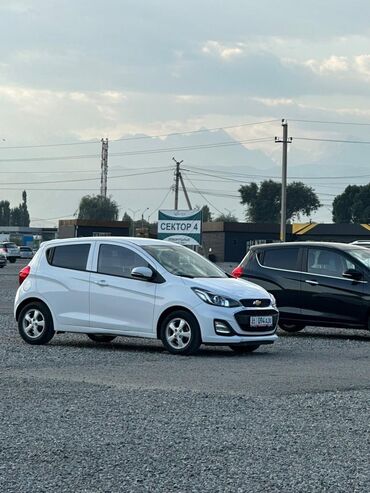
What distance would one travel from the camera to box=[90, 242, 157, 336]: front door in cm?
1648

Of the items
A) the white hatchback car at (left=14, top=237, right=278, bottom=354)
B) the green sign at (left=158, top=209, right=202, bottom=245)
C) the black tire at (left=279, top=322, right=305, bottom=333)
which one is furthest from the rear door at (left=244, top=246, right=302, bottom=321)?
the green sign at (left=158, top=209, right=202, bottom=245)

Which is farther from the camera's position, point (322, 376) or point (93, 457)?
point (322, 376)

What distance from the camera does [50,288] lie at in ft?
56.9

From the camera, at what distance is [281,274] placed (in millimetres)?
20203

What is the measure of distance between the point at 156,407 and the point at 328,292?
9453mm

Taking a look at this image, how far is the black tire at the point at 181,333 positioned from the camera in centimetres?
1595

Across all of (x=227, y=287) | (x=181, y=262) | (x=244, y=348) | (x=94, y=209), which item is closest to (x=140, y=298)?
(x=181, y=262)

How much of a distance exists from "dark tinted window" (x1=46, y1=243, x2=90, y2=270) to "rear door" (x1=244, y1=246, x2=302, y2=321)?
4.20 meters

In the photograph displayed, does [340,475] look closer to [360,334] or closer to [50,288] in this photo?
[50,288]

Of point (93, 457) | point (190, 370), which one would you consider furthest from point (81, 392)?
point (93, 457)

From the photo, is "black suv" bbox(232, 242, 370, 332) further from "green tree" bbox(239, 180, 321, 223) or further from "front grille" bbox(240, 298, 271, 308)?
"green tree" bbox(239, 180, 321, 223)

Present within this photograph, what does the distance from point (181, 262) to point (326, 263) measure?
154 inches

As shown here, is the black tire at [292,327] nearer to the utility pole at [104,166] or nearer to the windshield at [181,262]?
the windshield at [181,262]

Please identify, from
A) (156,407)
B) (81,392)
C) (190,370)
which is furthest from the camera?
(190,370)
